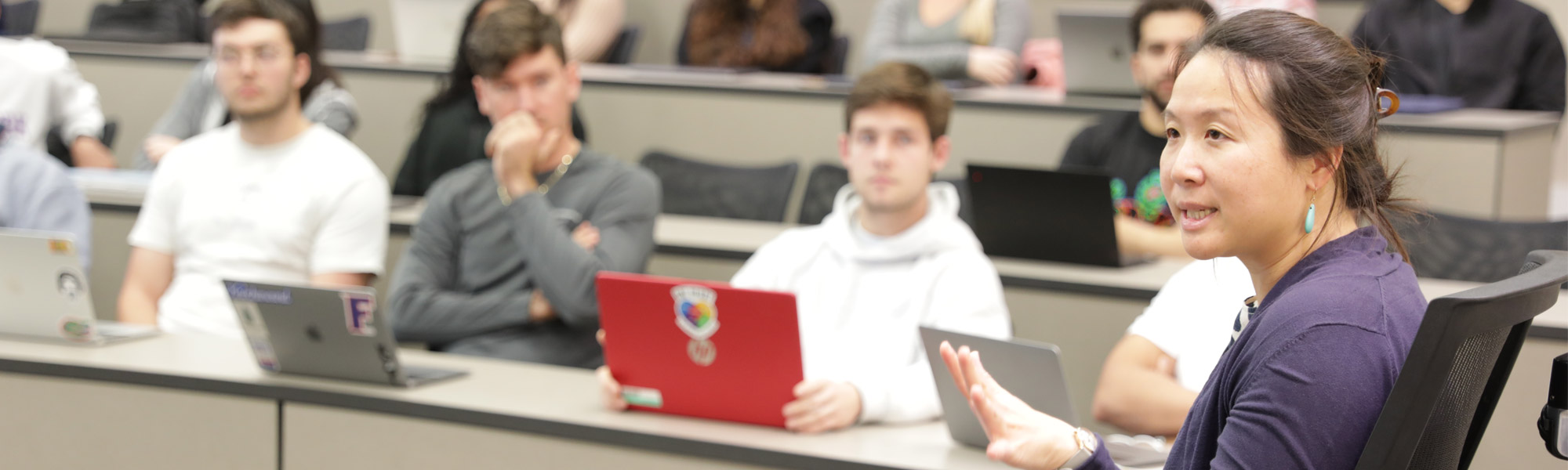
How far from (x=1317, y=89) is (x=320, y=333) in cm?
142

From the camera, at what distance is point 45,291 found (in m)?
2.14

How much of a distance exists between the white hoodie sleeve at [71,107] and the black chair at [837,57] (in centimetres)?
236

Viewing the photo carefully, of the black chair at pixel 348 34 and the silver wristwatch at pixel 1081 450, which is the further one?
the black chair at pixel 348 34

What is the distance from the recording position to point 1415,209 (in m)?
1.17

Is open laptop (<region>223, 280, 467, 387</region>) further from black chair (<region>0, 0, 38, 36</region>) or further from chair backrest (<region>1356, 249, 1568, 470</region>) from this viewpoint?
black chair (<region>0, 0, 38, 36</region>)

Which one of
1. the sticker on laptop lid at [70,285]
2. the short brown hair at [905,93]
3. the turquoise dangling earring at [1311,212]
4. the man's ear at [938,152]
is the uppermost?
the short brown hair at [905,93]

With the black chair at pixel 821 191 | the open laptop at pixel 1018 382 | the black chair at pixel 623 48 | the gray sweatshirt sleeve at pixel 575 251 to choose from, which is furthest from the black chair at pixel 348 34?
the open laptop at pixel 1018 382

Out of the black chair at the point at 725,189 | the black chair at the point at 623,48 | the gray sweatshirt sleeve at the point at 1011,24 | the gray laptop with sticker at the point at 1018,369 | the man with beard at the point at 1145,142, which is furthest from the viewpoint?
the black chair at the point at 623,48

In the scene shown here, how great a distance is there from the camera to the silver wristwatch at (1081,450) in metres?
1.09

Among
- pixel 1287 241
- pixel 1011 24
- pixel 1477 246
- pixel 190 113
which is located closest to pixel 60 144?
pixel 190 113

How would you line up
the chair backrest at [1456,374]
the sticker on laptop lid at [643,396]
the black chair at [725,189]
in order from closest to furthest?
the chair backrest at [1456,374]
the sticker on laptop lid at [643,396]
the black chair at [725,189]

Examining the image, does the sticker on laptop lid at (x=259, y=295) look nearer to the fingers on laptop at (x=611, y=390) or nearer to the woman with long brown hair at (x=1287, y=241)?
the fingers on laptop at (x=611, y=390)

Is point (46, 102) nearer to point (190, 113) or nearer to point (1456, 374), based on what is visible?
point (190, 113)

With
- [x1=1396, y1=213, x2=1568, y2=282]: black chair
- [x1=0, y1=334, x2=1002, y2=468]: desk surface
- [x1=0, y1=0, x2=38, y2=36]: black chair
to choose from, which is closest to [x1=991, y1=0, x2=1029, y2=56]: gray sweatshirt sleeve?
[x1=1396, y1=213, x2=1568, y2=282]: black chair
